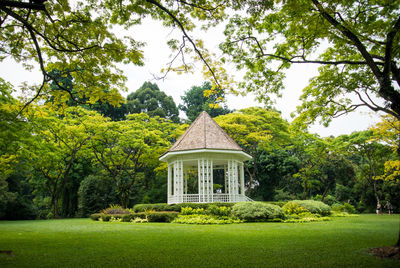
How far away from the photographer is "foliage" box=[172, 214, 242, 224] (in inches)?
481

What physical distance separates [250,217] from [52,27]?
405 inches

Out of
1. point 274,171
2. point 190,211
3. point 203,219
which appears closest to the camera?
point 203,219

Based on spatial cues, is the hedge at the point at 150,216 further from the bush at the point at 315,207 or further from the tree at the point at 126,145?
A: the bush at the point at 315,207

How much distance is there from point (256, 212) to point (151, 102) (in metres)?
25.8

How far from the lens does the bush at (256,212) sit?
12438mm

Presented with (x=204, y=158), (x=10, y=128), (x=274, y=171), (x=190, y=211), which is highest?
(x=10, y=128)

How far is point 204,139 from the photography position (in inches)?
676

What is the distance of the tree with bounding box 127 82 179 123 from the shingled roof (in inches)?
645

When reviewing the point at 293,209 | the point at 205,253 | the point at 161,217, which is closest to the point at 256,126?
the point at 293,209

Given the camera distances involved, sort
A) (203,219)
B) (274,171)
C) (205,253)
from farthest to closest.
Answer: (274,171) < (203,219) < (205,253)

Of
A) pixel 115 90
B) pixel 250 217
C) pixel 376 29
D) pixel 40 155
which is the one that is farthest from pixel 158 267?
pixel 40 155

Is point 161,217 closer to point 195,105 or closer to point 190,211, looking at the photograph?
point 190,211

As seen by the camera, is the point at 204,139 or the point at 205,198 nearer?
the point at 205,198

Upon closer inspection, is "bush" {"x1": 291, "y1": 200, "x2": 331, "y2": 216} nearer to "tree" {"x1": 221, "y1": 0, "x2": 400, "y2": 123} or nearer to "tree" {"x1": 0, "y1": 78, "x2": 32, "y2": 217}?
"tree" {"x1": 221, "y1": 0, "x2": 400, "y2": 123}
